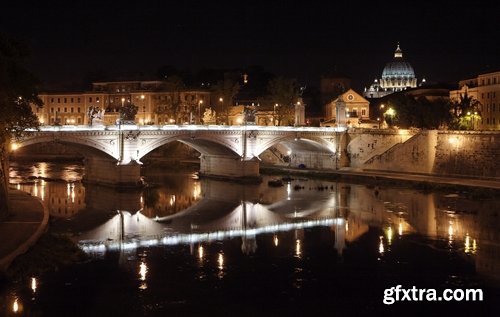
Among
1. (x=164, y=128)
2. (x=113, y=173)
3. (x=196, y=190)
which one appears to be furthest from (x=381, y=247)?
(x=164, y=128)

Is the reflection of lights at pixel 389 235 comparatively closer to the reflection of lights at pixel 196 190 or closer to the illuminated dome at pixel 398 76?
the reflection of lights at pixel 196 190

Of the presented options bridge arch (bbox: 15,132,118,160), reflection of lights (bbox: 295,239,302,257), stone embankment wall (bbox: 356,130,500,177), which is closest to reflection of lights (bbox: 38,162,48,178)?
bridge arch (bbox: 15,132,118,160)

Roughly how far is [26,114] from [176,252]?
A: 29.5 feet

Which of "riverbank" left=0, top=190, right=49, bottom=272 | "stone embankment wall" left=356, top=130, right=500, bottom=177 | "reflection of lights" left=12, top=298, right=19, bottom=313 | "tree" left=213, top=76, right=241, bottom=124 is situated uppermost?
"tree" left=213, top=76, right=241, bottom=124

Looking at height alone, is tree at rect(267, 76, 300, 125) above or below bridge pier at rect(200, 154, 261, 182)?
above

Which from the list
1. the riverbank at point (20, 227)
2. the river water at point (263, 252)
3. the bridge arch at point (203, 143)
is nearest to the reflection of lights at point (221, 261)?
the river water at point (263, 252)

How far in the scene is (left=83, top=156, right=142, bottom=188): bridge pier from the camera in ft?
156

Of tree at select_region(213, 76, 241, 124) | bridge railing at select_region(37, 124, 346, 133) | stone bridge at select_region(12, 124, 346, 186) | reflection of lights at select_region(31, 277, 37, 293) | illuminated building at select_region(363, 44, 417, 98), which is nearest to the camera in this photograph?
reflection of lights at select_region(31, 277, 37, 293)

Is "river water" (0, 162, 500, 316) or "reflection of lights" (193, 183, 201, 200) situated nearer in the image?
"river water" (0, 162, 500, 316)

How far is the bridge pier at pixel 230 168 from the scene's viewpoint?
180 ft

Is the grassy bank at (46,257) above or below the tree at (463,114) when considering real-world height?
below

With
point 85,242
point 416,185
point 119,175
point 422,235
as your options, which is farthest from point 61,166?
point 422,235

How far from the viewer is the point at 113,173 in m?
48.2

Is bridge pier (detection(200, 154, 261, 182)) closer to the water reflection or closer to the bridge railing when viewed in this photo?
the bridge railing
